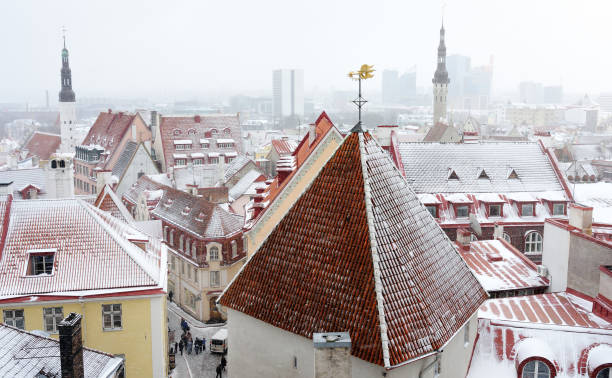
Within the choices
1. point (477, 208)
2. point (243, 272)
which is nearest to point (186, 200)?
point (477, 208)

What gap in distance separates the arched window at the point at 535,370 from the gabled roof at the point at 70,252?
1511 cm

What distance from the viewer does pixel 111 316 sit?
26609mm

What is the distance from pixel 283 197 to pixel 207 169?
36726mm

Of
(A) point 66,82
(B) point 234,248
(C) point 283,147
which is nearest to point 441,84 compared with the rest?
(C) point 283,147

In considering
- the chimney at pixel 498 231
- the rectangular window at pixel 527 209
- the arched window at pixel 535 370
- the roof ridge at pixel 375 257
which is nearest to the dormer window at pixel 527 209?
the rectangular window at pixel 527 209

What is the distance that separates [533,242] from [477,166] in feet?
22.0

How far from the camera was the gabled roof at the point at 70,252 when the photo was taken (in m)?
26.2

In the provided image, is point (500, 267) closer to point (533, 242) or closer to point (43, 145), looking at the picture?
point (533, 242)

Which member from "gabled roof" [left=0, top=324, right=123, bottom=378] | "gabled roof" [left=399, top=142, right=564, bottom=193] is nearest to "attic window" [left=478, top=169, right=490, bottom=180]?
"gabled roof" [left=399, top=142, right=564, bottom=193]

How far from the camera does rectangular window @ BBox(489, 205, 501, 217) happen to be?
42875 millimetres

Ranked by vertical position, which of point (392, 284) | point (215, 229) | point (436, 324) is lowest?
point (215, 229)

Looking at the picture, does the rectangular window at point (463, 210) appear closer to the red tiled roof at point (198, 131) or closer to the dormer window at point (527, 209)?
the dormer window at point (527, 209)

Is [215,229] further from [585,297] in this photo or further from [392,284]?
[392,284]

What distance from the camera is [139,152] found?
242 feet
